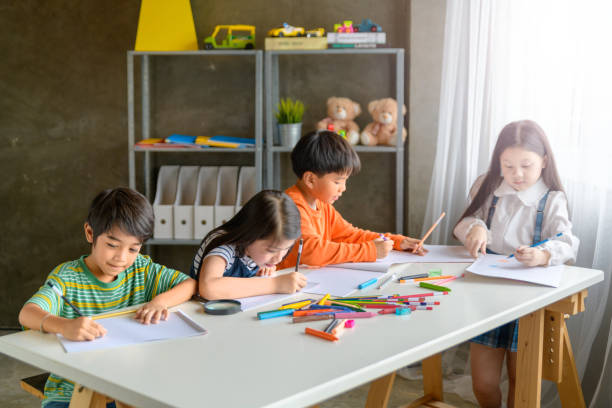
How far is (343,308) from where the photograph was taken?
150cm

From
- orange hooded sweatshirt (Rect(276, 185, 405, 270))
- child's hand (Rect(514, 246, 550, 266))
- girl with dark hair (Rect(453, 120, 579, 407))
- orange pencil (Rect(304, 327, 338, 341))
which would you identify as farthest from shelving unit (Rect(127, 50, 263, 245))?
orange pencil (Rect(304, 327, 338, 341))

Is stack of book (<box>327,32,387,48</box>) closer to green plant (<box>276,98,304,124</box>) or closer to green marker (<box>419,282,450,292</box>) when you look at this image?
green plant (<box>276,98,304,124</box>)

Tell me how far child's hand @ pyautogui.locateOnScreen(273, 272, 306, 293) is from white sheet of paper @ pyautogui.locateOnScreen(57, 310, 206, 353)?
0.99 ft

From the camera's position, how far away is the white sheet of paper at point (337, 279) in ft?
5.55

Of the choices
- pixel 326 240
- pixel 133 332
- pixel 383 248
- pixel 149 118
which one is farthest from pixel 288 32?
pixel 133 332

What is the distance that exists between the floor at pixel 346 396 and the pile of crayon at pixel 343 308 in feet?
4.27

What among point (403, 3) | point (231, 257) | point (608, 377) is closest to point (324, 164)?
point (231, 257)

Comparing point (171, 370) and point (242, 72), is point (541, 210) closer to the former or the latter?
point (171, 370)

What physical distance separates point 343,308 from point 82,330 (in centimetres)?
60

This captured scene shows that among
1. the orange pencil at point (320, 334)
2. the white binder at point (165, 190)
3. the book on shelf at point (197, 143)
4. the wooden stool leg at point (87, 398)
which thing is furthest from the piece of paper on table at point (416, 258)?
the white binder at point (165, 190)

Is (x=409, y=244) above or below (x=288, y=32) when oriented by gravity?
below

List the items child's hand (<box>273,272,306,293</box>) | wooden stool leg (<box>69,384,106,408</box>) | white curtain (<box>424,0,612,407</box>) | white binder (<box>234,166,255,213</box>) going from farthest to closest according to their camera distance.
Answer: white binder (<box>234,166,255,213</box>)
white curtain (<box>424,0,612,407</box>)
child's hand (<box>273,272,306,293</box>)
wooden stool leg (<box>69,384,106,408</box>)

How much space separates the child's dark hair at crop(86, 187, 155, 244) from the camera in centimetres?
156

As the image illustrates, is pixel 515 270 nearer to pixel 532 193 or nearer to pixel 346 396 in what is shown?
pixel 532 193
